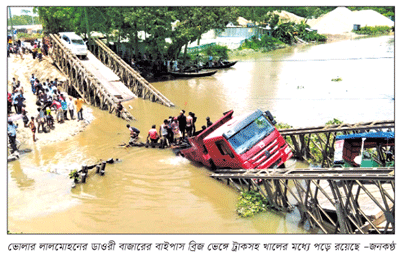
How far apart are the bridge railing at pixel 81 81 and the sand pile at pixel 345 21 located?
57192 mm

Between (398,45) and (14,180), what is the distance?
1424 cm

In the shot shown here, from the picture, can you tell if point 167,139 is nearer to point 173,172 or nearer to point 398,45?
point 173,172

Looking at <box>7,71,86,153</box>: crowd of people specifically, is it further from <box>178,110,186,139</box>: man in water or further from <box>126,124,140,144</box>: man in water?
<box>178,110,186,139</box>: man in water

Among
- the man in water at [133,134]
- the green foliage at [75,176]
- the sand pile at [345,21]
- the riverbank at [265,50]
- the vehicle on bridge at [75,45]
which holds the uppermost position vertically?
the sand pile at [345,21]

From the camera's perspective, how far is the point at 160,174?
16.1 meters

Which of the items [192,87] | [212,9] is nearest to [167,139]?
[192,87]

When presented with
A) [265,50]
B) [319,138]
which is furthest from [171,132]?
[265,50]

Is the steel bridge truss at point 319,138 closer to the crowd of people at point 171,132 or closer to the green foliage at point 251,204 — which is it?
the green foliage at point 251,204

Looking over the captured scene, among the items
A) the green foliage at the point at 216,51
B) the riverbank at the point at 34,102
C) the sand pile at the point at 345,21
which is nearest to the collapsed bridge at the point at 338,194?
the riverbank at the point at 34,102

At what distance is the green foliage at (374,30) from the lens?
7850 centimetres

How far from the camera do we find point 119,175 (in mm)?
16062

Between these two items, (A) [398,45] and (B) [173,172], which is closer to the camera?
(A) [398,45]

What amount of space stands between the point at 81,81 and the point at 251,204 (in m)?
19.0
